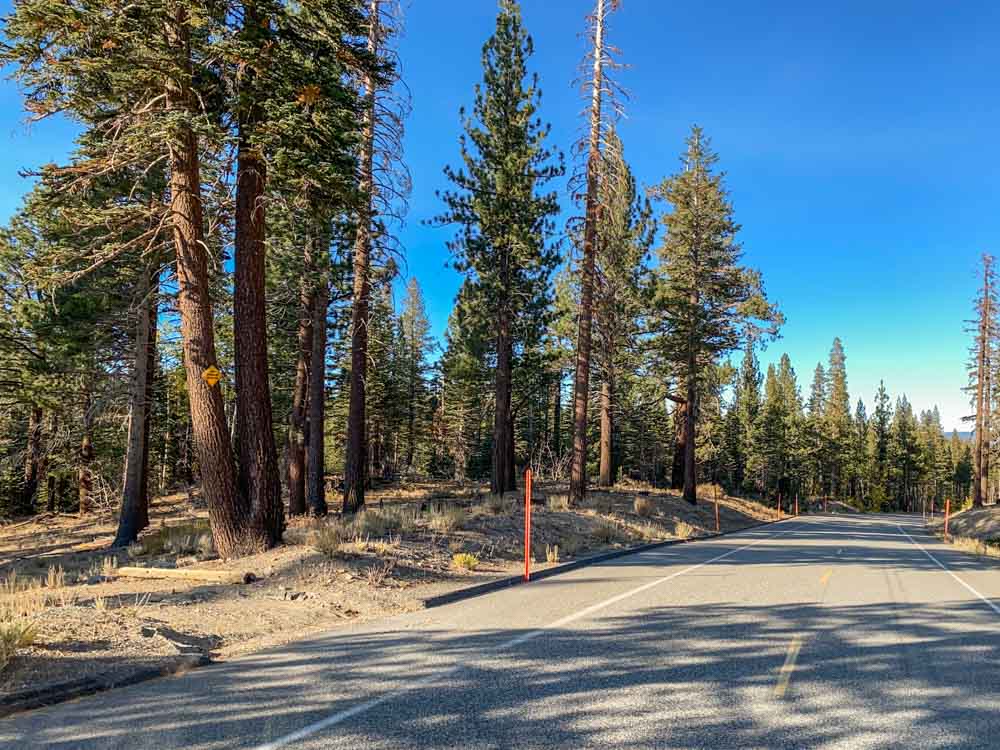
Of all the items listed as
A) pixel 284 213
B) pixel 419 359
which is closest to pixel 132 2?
pixel 284 213

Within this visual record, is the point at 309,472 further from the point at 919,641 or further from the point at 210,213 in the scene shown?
the point at 919,641

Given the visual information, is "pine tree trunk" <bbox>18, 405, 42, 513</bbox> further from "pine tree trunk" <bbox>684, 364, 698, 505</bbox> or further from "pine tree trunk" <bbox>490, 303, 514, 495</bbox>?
"pine tree trunk" <bbox>684, 364, 698, 505</bbox>

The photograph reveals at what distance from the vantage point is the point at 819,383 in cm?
9094

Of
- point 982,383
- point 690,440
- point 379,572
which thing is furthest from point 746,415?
point 379,572

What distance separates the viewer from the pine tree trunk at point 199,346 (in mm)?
10781

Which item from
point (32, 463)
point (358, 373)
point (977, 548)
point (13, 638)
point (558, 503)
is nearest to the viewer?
point (13, 638)

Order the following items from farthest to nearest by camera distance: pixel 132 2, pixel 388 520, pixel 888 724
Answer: pixel 388 520, pixel 132 2, pixel 888 724

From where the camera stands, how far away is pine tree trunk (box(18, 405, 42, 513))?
92.7ft

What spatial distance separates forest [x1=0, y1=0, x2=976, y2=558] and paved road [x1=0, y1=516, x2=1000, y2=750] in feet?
17.3

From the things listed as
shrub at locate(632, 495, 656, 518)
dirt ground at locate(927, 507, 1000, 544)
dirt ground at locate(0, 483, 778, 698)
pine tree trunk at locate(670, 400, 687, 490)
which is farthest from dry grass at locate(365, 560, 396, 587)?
pine tree trunk at locate(670, 400, 687, 490)

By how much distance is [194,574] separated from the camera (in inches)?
383

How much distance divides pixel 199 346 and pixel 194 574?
369cm

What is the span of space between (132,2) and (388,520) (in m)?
9.82

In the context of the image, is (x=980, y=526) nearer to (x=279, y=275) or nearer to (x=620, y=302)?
(x=620, y=302)
